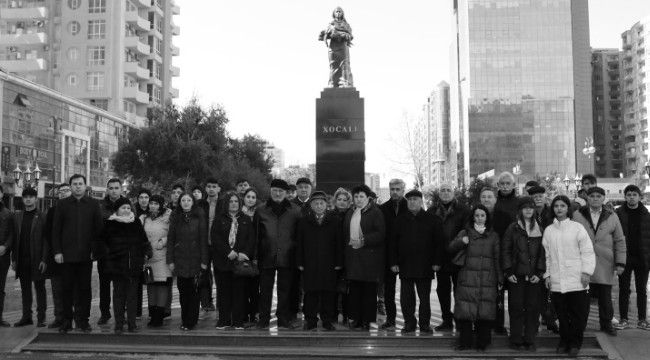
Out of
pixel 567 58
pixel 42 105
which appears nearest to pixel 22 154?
pixel 42 105

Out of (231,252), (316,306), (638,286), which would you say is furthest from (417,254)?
(638,286)

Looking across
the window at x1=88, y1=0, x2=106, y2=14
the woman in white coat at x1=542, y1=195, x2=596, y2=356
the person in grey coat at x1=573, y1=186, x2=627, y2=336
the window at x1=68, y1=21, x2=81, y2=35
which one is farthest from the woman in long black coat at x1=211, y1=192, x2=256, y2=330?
the window at x1=68, y1=21, x2=81, y2=35

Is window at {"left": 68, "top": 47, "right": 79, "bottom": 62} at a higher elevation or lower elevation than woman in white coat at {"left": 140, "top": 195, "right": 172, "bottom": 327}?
higher

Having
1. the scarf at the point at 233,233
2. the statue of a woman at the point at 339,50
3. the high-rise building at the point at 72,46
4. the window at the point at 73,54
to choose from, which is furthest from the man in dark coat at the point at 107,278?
the window at the point at 73,54

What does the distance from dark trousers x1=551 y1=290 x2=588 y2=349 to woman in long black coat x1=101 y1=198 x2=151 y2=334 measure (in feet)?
17.9

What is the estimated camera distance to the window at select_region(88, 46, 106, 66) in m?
57.2

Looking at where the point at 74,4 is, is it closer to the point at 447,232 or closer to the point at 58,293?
the point at 58,293

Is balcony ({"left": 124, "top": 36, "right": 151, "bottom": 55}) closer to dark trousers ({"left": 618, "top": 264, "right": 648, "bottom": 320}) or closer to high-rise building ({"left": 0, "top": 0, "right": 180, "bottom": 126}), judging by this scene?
high-rise building ({"left": 0, "top": 0, "right": 180, "bottom": 126})

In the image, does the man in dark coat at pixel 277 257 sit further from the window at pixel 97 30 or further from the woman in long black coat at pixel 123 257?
the window at pixel 97 30

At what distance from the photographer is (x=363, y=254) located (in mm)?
8570

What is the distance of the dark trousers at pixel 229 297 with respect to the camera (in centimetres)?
881

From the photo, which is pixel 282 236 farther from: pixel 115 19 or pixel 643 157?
pixel 643 157

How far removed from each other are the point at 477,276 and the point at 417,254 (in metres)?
0.97

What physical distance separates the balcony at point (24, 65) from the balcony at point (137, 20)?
845cm
